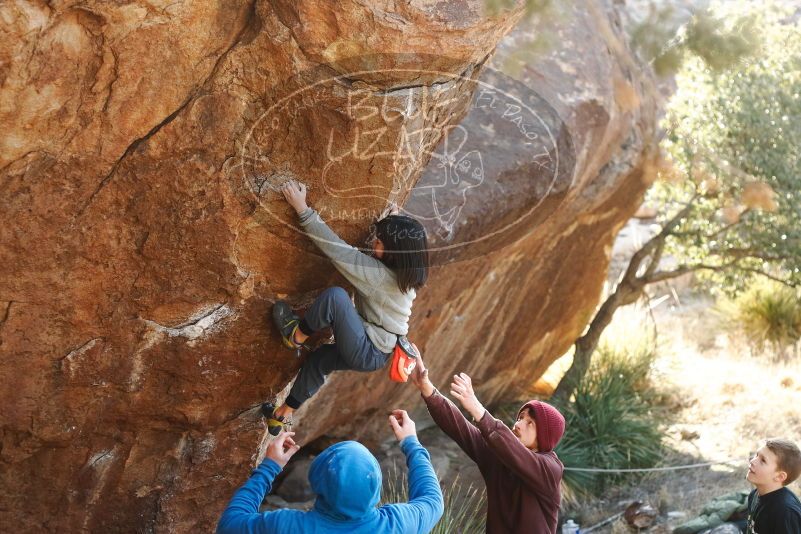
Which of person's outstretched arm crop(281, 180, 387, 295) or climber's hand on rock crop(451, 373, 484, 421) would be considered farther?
person's outstretched arm crop(281, 180, 387, 295)

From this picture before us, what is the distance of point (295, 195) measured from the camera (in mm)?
4695

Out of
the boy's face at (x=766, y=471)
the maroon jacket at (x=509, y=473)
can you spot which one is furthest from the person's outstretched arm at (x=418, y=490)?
the boy's face at (x=766, y=471)

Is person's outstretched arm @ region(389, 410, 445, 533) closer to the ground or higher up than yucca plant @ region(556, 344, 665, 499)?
closer to the ground

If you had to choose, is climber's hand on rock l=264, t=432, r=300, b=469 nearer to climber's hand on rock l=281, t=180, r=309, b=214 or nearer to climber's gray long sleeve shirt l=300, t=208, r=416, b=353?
climber's gray long sleeve shirt l=300, t=208, r=416, b=353

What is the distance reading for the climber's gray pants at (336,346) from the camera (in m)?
4.75

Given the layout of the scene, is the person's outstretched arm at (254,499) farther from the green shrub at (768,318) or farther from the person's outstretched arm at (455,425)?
the green shrub at (768,318)

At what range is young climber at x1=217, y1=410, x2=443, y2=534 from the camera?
10.9 feet

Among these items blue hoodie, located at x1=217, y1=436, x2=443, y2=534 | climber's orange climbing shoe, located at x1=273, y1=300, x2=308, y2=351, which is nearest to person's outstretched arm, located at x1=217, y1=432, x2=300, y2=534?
blue hoodie, located at x1=217, y1=436, x2=443, y2=534

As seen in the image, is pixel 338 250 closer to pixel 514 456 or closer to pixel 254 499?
pixel 514 456

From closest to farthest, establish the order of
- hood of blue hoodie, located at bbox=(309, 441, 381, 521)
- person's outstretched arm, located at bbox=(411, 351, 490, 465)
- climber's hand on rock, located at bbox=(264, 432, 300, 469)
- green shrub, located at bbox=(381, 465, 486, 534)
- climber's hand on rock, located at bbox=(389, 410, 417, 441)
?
hood of blue hoodie, located at bbox=(309, 441, 381, 521)
climber's hand on rock, located at bbox=(264, 432, 300, 469)
climber's hand on rock, located at bbox=(389, 410, 417, 441)
person's outstretched arm, located at bbox=(411, 351, 490, 465)
green shrub, located at bbox=(381, 465, 486, 534)

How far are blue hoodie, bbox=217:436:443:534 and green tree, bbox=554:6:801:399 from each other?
635 cm

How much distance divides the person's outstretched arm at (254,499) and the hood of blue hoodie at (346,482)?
10.0 inches

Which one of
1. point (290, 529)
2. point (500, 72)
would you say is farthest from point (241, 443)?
point (500, 72)

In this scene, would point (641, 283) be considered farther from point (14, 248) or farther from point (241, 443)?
point (14, 248)
